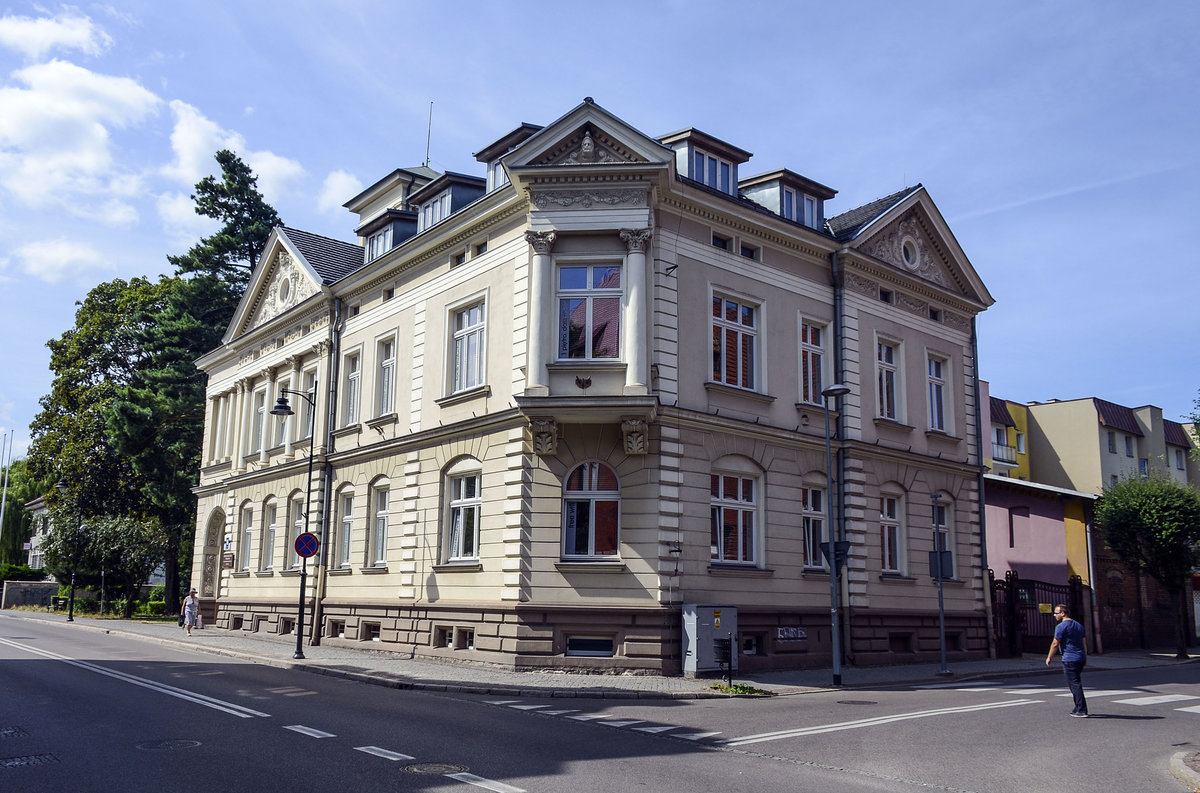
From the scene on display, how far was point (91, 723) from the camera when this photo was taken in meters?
11.9

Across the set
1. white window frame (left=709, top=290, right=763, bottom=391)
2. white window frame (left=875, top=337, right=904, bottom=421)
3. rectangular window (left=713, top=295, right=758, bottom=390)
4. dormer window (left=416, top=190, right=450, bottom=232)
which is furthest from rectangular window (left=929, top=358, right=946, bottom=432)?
dormer window (left=416, top=190, right=450, bottom=232)

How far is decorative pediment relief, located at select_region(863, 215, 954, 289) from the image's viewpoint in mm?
27000

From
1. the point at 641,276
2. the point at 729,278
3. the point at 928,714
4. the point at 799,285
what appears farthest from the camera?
the point at 799,285


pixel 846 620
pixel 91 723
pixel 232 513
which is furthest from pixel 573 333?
pixel 232 513

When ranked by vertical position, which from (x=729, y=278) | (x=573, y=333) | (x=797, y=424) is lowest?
(x=797, y=424)

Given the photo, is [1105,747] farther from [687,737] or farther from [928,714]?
Result: [687,737]

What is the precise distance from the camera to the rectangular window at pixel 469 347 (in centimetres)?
2359

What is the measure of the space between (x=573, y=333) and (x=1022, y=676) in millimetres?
13838

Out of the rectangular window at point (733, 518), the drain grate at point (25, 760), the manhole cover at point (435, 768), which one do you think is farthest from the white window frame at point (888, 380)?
the drain grate at point (25, 760)

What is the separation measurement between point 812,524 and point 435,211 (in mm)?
13499

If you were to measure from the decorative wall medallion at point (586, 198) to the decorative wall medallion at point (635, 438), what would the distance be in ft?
16.1

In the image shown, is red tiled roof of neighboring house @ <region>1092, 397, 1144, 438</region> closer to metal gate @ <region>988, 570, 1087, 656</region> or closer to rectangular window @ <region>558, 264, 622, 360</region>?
metal gate @ <region>988, 570, 1087, 656</region>

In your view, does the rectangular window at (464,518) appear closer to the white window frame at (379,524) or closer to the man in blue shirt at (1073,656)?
the white window frame at (379,524)

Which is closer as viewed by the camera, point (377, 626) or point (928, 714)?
point (928, 714)
